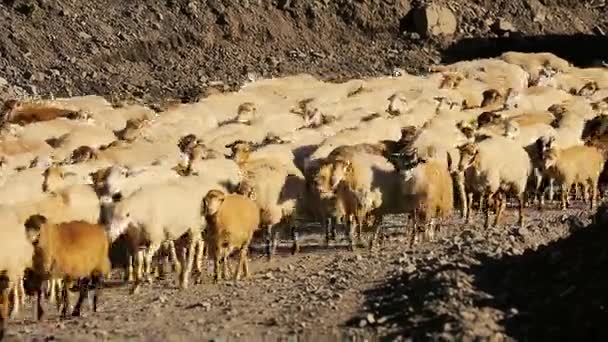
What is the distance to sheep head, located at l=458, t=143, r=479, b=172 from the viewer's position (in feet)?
64.0

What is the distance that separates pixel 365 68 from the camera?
42.4 meters

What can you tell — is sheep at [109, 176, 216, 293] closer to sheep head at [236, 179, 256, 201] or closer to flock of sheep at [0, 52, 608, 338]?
flock of sheep at [0, 52, 608, 338]

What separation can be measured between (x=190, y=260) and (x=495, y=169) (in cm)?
542

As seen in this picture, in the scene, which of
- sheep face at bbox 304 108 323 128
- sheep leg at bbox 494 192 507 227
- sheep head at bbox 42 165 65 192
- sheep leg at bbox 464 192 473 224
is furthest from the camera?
sheep face at bbox 304 108 323 128

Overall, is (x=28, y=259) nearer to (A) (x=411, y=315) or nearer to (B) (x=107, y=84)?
(A) (x=411, y=315)

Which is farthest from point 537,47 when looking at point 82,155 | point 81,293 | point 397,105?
point 81,293

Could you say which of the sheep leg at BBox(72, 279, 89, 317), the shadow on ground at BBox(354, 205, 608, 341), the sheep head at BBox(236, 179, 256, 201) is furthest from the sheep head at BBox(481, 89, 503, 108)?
the sheep leg at BBox(72, 279, 89, 317)

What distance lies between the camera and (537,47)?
45000mm

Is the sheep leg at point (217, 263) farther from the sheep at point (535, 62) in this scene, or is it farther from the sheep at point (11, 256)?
the sheep at point (535, 62)

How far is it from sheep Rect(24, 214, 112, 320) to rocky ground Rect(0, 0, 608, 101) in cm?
2133

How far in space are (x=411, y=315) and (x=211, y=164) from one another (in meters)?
6.83

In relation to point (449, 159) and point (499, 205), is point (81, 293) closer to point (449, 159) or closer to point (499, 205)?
point (449, 159)

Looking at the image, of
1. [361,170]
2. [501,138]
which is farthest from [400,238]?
[501,138]

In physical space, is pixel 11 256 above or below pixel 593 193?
below
